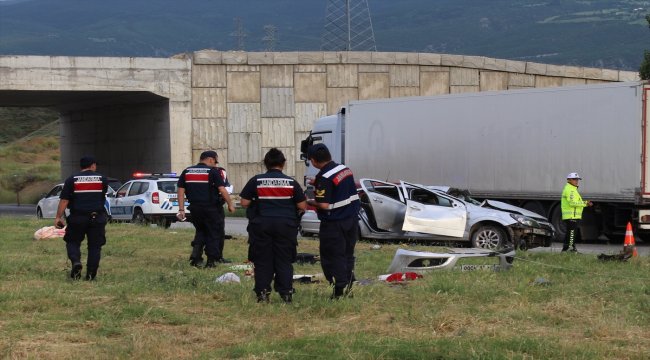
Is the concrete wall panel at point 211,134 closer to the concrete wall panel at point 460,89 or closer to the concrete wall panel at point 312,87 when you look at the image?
the concrete wall panel at point 312,87

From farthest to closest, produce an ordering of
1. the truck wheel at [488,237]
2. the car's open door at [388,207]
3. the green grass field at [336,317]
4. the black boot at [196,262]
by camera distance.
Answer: the car's open door at [388,207] < the truck wheel at [488,237] < the black boot at [196,262] < the green grass field at [336,317]

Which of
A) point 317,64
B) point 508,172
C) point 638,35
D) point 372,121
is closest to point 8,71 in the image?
point 317,64

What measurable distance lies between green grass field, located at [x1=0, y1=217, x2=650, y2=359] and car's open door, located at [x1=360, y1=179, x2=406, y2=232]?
5.52 metres

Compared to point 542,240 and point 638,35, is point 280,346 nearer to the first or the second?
point 542,240

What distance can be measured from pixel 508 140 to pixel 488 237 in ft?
16.1

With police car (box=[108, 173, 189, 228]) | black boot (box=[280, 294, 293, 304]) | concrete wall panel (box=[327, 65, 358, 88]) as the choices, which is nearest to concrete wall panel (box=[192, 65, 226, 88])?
concrete wall panel (box=[327, 65, 358, 88])

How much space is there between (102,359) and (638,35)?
197 metres

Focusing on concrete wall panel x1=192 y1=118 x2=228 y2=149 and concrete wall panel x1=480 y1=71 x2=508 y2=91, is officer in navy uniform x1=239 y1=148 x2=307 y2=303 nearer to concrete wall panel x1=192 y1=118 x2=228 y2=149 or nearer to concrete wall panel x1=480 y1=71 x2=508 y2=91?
concrete wall panel x1=192 y1=118 x2=228 y2=149

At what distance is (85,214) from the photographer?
500 inches

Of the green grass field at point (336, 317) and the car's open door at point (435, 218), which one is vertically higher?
the car's open door at point (435, 218)

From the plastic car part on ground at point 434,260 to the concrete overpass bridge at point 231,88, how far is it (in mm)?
25729

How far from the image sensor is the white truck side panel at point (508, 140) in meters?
21.1

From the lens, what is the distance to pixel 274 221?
1024cm

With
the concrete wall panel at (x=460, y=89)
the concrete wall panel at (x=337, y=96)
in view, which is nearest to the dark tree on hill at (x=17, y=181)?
the concrete wall panel at (x=337, y=96)
